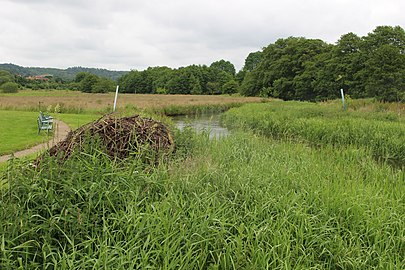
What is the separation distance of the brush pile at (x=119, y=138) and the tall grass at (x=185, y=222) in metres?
0.44

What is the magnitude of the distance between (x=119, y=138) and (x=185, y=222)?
7.27ft

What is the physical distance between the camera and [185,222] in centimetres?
303

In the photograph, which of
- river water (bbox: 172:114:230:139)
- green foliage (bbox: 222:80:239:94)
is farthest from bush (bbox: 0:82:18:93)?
green foliage (bbox: 222:80:239:94)

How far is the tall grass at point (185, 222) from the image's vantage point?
2.59 m

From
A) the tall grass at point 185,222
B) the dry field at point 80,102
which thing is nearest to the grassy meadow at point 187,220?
the tall grass at point 185,222

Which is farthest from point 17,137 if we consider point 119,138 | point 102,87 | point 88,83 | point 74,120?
point 88,83

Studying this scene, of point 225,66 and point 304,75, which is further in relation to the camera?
point 225,66

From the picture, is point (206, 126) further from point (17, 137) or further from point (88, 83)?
point (88, 83)

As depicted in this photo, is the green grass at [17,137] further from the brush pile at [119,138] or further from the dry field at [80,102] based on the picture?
the brush pile at [119,138]

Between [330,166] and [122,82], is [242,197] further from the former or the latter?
[122,82]

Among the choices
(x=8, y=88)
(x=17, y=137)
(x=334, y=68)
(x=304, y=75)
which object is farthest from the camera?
(x=8, y=88)

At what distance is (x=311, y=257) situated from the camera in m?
2.94

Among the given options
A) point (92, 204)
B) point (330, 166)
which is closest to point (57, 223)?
point (92, 204)

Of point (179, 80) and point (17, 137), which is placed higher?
point (179, 80)
